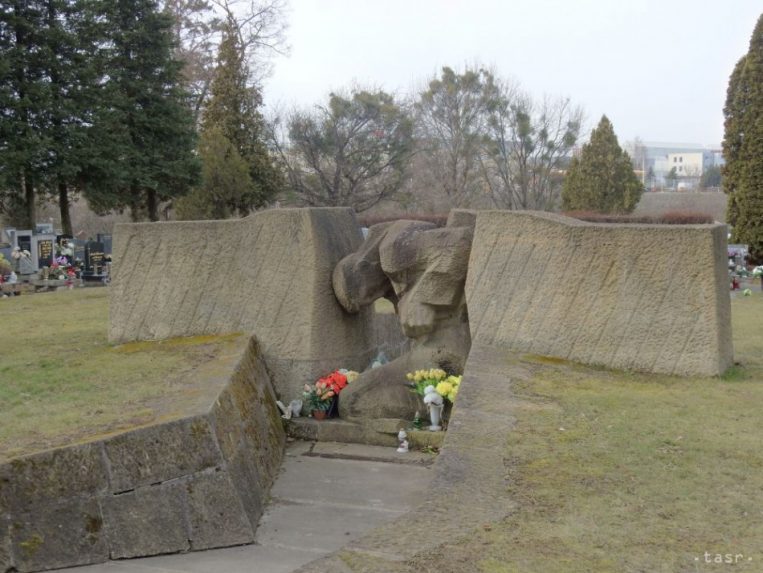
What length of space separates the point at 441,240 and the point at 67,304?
26.6 feet

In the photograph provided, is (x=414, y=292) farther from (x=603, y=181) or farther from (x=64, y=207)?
(x=603, y=181)

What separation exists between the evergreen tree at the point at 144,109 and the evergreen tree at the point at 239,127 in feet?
10.6

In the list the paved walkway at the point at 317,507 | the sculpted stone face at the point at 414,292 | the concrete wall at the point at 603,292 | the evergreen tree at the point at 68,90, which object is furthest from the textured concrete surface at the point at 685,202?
the paved walkway at the point at 317,507

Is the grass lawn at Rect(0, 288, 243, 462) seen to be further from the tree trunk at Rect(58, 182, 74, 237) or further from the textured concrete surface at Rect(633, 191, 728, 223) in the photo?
the textured concrete surface at Rect(633, 191, 728, 223)

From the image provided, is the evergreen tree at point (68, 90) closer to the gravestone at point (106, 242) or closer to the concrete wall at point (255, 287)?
the gravestone at point (106, 242)

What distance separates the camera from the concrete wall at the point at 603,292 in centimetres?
632

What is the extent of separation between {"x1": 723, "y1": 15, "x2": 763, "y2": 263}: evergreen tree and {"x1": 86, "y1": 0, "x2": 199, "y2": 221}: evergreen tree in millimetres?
15832

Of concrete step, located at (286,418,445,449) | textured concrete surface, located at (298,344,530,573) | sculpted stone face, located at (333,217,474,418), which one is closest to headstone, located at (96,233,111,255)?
sculpted stone face, located at (333,217,474,418)

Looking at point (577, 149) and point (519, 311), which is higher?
point (577, 149)

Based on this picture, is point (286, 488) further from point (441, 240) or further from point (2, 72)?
point (2, 72)

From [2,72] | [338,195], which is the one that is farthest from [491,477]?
[338,195]

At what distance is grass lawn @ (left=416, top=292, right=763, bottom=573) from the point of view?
325 centimetres

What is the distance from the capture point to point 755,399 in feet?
18.4

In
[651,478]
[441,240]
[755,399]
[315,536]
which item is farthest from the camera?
[441,240]
